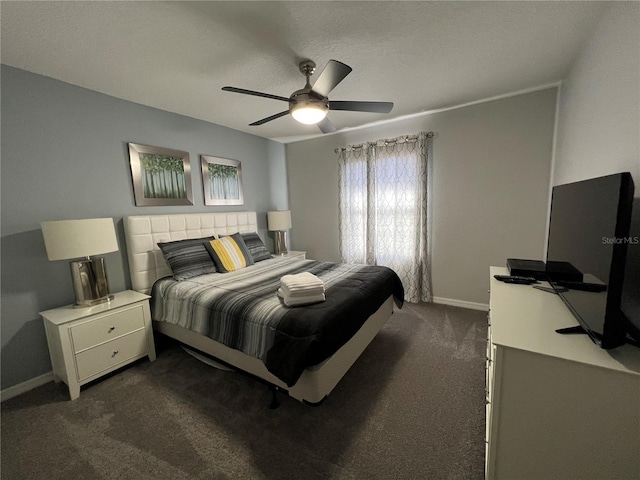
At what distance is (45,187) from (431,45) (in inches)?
129

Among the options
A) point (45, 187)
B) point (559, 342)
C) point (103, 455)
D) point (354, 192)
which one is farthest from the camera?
point (354, 192)

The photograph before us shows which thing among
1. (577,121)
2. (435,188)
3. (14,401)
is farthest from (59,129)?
(577,121)

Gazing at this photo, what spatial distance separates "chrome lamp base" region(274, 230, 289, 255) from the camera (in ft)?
13.4

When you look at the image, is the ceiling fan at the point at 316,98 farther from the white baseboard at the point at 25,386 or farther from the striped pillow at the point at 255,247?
the white baseboard at the point at 25,386

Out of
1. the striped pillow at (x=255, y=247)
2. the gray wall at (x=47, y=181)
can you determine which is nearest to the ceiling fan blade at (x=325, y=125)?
the striped pillow at (x=255, y=247)

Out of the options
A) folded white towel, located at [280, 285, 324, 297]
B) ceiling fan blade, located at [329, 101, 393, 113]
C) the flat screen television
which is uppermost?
ceiling fan blade, located at [329, 101, 393, 113]

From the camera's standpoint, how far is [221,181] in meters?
3.46

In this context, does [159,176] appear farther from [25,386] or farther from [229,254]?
[25,386]

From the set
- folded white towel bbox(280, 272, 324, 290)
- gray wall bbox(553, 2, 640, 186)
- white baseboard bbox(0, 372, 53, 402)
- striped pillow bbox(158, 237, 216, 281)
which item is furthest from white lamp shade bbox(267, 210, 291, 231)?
gray wall bbox(553, 2, 640, 186)

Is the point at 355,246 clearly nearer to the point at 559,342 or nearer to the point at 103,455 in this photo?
the point at 559,342

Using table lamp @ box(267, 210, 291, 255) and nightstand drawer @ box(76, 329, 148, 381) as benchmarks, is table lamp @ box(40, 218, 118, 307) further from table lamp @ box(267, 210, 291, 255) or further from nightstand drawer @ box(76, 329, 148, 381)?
table lamp @ box(267, 210, 291, 255)

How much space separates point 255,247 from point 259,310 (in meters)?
1.72

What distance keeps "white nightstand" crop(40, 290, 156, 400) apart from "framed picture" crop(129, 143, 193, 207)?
1123 mm

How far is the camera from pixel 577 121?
6.30ft
